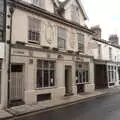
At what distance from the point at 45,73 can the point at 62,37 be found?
3.91 meters

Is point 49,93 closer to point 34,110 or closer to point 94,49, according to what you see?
point 34,110

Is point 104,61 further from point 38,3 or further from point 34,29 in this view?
point 34,29

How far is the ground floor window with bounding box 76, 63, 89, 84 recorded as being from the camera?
20303mm

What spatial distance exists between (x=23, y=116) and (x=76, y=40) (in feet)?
36.0

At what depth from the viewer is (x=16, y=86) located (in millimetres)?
13852

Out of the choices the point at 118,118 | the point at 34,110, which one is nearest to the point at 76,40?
the point at 34,110

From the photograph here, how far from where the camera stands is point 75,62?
19797 millimetres

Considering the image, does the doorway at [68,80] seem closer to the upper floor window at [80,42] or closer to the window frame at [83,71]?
the window frame at [83,71]

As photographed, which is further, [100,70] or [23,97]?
[100,70]

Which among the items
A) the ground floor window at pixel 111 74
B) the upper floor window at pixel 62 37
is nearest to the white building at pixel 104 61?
the ground floor window at pixel 111 74

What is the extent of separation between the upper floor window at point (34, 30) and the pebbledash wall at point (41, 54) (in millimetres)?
320

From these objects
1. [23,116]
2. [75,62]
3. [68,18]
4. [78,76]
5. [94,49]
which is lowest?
[23,116]

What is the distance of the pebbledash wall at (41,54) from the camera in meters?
14.1

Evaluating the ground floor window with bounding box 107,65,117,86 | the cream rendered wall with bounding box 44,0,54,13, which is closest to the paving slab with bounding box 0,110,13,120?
the cream rendered wall with bounding box 44,0,54,13
